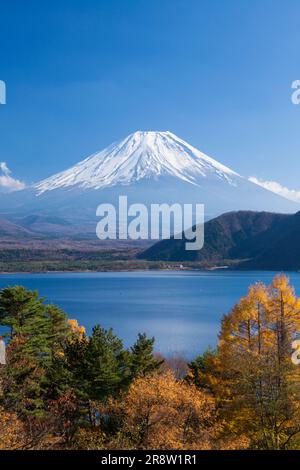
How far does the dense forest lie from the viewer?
32.9ft

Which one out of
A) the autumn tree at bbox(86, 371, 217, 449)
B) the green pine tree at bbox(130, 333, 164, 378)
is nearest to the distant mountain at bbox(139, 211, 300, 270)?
the green pine tree at bbox(130, 333, 164, 378)

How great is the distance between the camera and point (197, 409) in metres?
10.9

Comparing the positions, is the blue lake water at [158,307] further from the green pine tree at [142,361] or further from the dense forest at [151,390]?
the dense forest at [151,390]

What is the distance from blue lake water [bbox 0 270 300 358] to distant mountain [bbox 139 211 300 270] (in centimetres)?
3522

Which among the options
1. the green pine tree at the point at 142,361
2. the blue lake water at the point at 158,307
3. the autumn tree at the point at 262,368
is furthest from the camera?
the blue lake water at the point at 158,307

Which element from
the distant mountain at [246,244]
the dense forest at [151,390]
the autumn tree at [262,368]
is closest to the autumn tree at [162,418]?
the dense forest at [151,390]

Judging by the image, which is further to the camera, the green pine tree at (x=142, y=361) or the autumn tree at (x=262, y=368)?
the green pine tree at (x=142, y=361)

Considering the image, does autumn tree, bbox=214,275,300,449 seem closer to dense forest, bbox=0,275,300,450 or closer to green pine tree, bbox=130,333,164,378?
dense forest, bbox=0,275,300,450

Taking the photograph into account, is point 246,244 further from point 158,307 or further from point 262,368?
point 262,368

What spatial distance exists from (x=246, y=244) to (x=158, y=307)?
89701 millimetres

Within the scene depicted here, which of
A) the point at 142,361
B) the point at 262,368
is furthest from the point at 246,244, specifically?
the point at 262,368

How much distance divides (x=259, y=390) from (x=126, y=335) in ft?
94.6

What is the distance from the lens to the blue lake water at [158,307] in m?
37.7

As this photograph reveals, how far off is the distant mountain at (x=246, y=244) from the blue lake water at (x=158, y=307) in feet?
116
